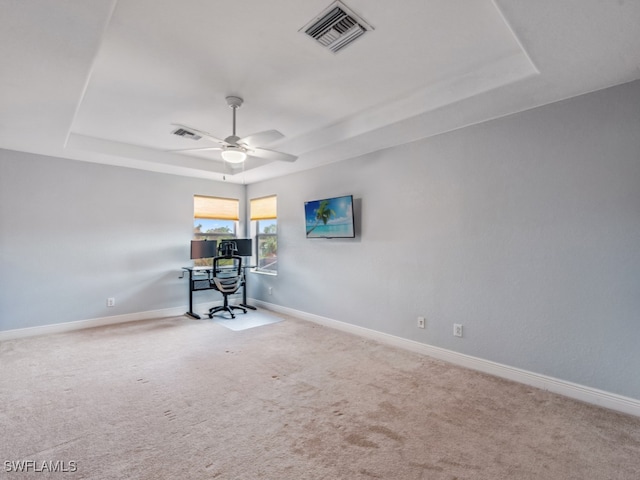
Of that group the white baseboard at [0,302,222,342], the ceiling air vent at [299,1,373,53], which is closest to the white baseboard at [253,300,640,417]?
the white baseboard at [0,302,222,342]

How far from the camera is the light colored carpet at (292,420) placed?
1.76 m

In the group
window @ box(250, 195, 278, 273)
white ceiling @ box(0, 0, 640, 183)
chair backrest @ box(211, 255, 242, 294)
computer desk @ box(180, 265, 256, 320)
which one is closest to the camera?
white ceiling @ box(0, 0, 640, 183)

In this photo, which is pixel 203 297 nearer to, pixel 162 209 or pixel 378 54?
pixel 162 209

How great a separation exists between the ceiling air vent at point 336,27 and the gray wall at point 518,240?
1663 millimetres

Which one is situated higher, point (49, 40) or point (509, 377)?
point (49, 40)

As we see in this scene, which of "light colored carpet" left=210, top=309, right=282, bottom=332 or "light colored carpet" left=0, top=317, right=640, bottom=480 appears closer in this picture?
"light colored carpet" left=0, top=317, right=640, bottom=480

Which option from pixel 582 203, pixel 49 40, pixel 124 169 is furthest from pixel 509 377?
pixel 124 169

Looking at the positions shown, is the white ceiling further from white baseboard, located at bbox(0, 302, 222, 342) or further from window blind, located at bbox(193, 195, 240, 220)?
white baseboard, located at bbox(0, 302, 222, 342)

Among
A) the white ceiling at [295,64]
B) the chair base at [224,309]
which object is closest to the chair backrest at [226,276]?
the chair base at [224,309]

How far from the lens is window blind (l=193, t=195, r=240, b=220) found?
5633 mm

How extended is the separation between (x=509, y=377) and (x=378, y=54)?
2.98 meters

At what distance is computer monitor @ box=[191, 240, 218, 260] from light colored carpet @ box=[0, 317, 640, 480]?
1.96 m

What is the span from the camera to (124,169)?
4801mm

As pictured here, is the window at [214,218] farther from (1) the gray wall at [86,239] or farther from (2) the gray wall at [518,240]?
(2) the gray wall at [518,240]
